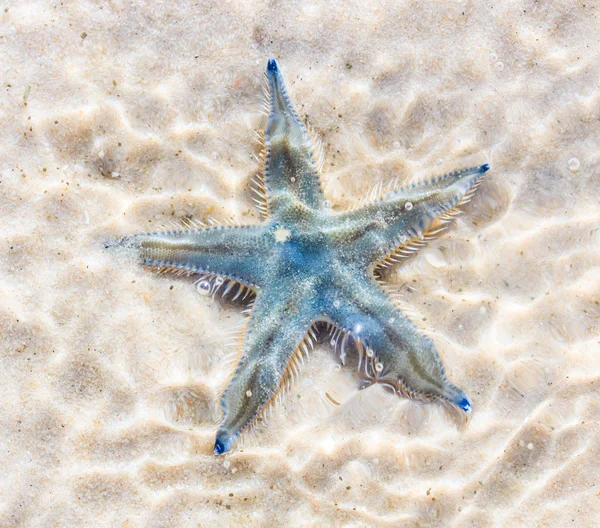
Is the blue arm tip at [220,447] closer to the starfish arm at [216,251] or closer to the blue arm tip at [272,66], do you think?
the starfish arm at [216,251]

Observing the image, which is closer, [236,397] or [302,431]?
[236,397]

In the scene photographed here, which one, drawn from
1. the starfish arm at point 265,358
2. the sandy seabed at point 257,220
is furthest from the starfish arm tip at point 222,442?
the sandy seabed at point 257,220

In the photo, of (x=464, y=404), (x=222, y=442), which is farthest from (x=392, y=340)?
(x=222, y=442)

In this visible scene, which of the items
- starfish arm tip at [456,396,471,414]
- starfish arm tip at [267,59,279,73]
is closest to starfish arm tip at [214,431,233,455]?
starfish arm tip at [456,396,471,414]

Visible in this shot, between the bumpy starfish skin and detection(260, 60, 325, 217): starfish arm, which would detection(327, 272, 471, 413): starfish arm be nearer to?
the bumpy starfish skin

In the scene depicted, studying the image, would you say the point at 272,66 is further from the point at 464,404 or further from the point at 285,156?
the point at 464,404

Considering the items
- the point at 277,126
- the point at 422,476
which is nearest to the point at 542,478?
the point at 422,476

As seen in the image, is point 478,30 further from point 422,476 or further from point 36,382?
point 36,382
